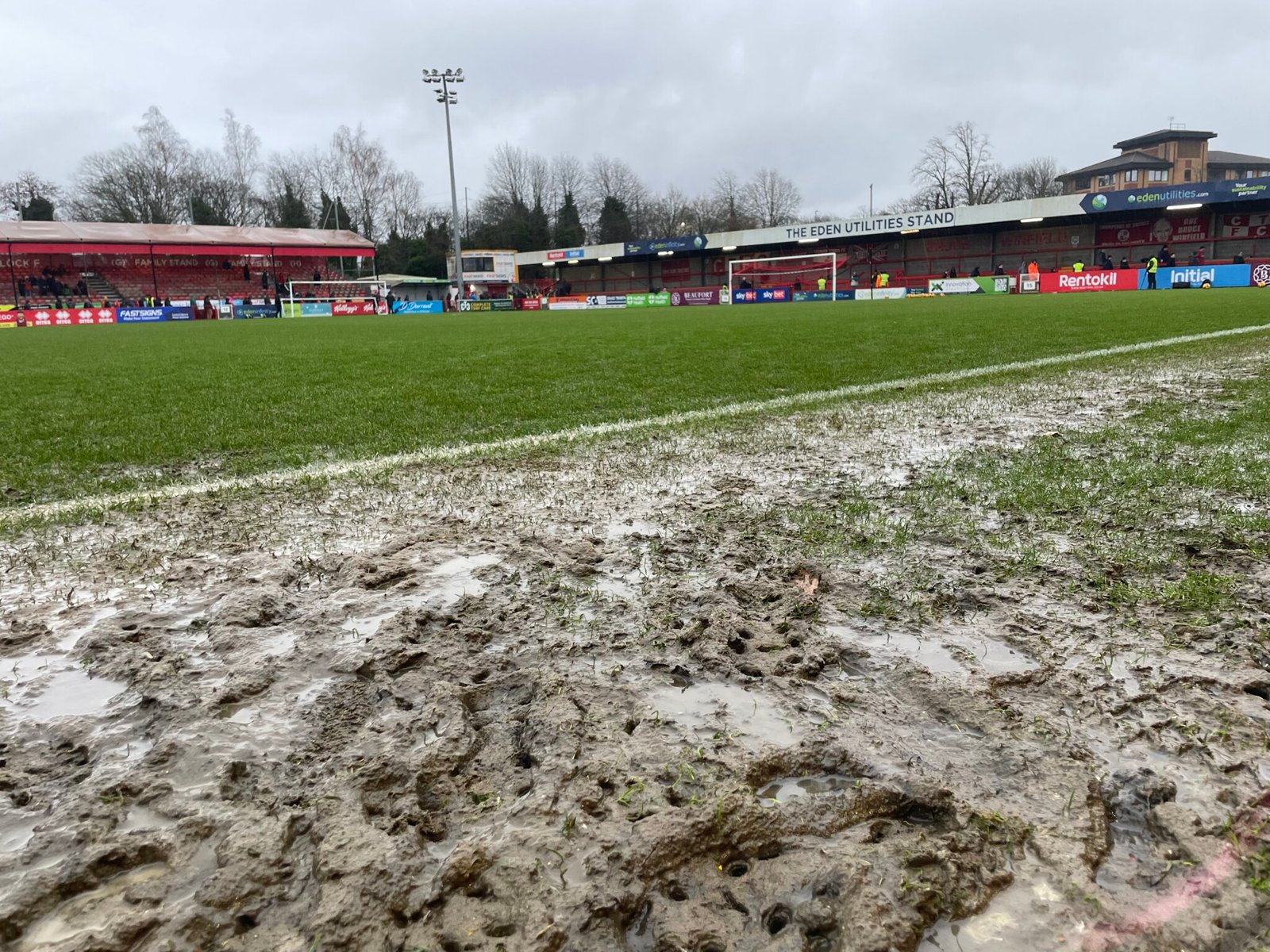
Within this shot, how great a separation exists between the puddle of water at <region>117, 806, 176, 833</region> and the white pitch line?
2.59 m

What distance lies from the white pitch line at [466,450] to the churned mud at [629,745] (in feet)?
2.14

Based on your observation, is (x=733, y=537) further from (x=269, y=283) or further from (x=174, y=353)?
(x=269, y=283)

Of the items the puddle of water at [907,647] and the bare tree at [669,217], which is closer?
the puddle of water at [907,647]

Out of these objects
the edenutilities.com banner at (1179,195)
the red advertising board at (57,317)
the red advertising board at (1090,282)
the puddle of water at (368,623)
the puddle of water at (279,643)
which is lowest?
the puddle of water at (368,623)

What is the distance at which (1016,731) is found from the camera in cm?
173

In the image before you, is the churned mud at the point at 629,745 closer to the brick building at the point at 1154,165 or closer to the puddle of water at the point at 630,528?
the puddle of water at the point at 630,528

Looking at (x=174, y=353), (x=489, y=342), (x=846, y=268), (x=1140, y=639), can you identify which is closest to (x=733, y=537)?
(x=1140, y=639)

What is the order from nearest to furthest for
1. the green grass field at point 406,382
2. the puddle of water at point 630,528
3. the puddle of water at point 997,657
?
the puddle of water at point 997,657
the puddle of water at point 630,528
the green grass field at point 406,382

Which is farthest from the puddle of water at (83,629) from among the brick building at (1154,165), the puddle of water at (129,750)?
the brick building at (1154,165)

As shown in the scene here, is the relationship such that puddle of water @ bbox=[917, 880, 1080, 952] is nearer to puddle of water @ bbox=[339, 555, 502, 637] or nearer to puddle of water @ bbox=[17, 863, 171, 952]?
puddle of water @ bbox=[17, 863, 171, 952]

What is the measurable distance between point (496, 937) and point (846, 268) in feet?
179

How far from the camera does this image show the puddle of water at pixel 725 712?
1762mm

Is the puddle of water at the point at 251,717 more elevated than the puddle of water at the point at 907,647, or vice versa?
the puddle of water at the point at 251,717

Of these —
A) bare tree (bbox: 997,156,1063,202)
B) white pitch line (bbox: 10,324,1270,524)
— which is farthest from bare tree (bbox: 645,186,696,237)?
white pitch line (bbox: 10,324,1270,524)
